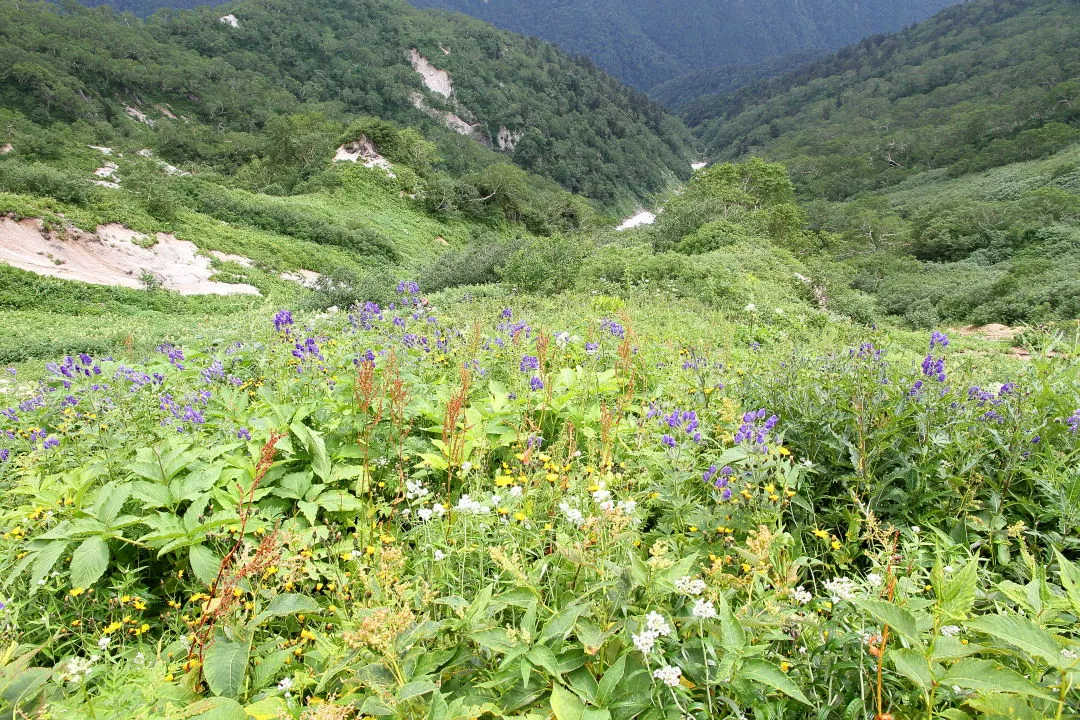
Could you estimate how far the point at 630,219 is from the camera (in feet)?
239

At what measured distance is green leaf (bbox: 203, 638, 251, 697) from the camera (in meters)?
1.66

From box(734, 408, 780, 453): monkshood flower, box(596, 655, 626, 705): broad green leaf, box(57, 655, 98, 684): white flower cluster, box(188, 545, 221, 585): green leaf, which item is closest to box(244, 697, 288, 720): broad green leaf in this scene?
box(57, 655, 98, 684): white flower cluster

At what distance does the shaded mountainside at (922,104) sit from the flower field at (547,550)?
73.5 metres

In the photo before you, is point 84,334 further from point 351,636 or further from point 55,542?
point 351,636

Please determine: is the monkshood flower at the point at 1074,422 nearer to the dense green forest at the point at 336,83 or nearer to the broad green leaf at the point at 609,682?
the broad green leaf at the point at 609,682

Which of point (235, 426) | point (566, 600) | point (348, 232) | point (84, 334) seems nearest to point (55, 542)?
point (235, 426)

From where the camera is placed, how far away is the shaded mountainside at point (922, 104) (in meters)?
62.0

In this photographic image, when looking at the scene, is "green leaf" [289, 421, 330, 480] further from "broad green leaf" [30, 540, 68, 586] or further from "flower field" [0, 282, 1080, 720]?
"broad green leaf" [30, 540, 68, 586]

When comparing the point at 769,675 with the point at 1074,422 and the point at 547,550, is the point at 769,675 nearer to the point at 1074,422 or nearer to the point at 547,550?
the point at 547,550

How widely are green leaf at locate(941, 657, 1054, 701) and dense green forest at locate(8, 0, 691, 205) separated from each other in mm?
54578

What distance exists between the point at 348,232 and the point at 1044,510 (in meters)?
28.8

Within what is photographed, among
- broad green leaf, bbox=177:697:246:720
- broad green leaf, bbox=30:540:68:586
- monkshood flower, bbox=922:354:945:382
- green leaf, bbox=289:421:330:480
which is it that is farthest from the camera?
monkshood flower, bbox=922:354:945:382

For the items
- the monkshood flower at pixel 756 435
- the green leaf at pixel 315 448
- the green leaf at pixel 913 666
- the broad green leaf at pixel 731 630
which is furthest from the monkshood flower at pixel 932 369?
the green leaf at pixel 315 448

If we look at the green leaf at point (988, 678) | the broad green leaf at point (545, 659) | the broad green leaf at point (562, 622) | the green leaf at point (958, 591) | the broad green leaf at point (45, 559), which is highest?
the green leaf at point (958, 591)
